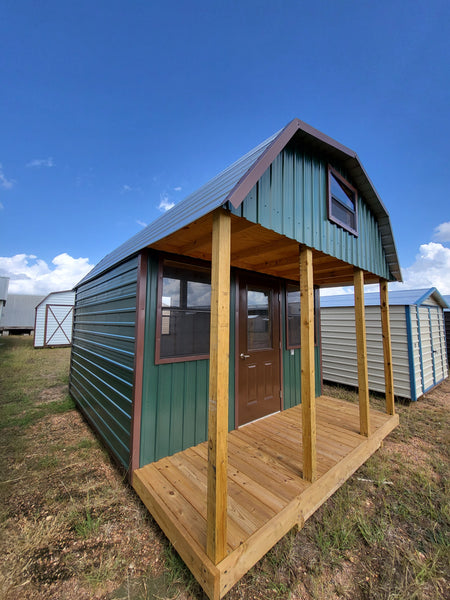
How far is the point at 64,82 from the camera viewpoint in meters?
6.82

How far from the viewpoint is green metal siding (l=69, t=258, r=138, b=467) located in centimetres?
266

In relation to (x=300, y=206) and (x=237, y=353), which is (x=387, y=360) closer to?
(x=237, y=353)

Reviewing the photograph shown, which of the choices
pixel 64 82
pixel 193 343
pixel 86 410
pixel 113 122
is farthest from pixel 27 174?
pixel 193 343

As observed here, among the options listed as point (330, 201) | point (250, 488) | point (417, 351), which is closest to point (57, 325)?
→ point (250, 488)

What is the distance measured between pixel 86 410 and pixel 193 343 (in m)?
2.91

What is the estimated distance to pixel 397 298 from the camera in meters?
6.06

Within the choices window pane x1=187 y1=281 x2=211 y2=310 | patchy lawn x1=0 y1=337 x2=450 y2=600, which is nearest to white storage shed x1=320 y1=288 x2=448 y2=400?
patchy lawn x1=0 y1=337 x2=450 y2=600

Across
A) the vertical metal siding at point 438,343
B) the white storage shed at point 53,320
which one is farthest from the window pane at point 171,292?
the white storage shed at point 53,320

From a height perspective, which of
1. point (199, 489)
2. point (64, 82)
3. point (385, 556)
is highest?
point (64, 82)

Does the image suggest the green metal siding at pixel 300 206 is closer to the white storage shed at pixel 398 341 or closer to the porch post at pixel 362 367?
the porch post at pixel 362 367

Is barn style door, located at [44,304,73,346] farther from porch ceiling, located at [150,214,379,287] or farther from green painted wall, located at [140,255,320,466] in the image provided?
porch ceiling, located at [150,214,379,287]

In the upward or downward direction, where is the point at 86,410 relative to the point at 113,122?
downward

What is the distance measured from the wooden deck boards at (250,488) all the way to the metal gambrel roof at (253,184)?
91.6 inches

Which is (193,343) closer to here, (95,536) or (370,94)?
(95,536)
